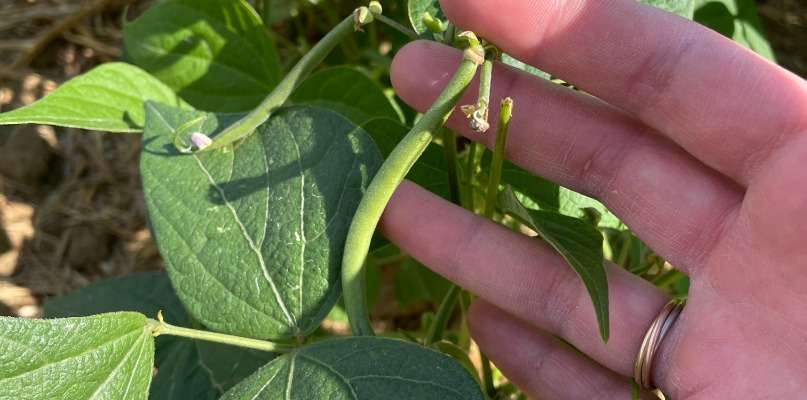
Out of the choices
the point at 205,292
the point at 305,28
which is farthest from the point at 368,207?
the point at 305,28

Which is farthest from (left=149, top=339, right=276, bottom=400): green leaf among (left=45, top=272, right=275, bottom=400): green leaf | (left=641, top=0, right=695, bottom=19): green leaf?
(left=641, top=0, right=695, bottom=19): green leaf

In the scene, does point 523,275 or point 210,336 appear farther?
point 523,275

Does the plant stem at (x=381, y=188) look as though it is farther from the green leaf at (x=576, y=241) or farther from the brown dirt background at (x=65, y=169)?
the brown dirt background at (x=65, y=169)

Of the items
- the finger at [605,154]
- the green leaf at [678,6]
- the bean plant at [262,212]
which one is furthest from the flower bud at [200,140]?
the green leaf at [678,6]

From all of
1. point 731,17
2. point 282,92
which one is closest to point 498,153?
point 282,92

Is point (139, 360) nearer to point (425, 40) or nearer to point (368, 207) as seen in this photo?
point (368, 207)

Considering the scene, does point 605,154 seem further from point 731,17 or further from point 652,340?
point 731,17
